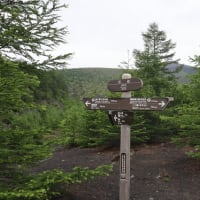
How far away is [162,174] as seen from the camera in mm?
9984

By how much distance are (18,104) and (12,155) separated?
963 mm

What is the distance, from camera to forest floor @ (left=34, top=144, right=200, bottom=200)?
788cm

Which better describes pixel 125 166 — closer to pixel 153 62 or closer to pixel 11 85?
pixel 11 85

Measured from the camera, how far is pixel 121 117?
656 centimetres

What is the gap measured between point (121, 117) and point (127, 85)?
67cm

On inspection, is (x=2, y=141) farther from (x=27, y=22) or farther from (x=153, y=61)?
(x=153, y=61)

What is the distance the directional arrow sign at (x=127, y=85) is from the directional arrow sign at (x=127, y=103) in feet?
0.82

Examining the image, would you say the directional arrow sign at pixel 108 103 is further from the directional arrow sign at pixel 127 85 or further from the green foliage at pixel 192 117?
the green foliage at pixel 192 117

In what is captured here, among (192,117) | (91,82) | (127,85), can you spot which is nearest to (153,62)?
(192,117)

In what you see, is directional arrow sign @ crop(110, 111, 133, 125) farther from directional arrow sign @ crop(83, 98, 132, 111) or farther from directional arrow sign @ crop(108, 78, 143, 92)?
directional arrow sign @ crop(108, 78, 143, 92)

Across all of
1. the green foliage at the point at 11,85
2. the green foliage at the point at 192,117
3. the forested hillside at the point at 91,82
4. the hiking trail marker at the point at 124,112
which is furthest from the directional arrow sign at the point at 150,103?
the forested hillside at the point at 91,82

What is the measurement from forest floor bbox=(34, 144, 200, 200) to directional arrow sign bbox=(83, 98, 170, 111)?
2.31 meters

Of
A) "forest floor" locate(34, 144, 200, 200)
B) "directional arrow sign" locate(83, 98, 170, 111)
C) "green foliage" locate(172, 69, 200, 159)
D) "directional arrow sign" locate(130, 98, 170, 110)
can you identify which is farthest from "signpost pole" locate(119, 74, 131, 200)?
"green foliage" locate(172, 69, 200, 159)

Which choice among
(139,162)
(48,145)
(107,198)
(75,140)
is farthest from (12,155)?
(75,140)
